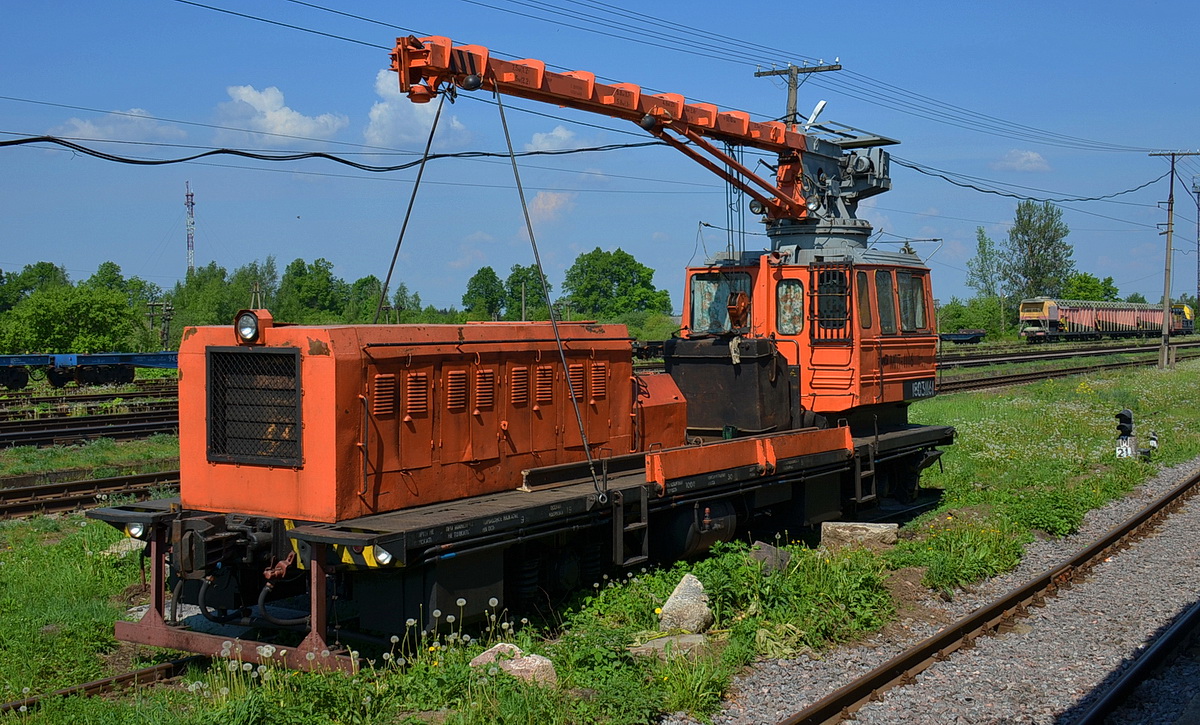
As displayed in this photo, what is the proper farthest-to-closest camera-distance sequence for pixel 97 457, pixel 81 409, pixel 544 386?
pixel 81 409 < pixel 97 457 < pixel 544 386

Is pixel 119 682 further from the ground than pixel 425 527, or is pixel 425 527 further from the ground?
pixel 425 527

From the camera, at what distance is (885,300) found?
42.5 ft

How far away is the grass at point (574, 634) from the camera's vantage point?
622 cm

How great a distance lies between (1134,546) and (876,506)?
3.17 metres

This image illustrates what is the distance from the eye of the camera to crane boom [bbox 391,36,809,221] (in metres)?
8.78

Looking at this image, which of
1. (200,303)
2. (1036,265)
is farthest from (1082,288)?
(200,303)

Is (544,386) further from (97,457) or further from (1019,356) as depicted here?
(1019,356)

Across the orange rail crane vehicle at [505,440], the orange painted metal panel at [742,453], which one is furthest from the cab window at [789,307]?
the orange painted metal panel at [742,453]

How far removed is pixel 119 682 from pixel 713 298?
8310 mm

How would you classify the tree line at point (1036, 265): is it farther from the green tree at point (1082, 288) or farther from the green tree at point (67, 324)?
the green tree at point (67, 324)

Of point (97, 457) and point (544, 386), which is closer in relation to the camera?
point (544, 386)

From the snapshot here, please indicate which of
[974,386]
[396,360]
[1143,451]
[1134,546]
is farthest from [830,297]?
[974,386]

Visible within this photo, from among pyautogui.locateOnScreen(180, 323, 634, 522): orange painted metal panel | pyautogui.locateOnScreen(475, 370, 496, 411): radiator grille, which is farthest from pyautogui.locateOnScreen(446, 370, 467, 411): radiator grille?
pyautogui.locateOnScreen(475, 370, 496, 411): radiator grille

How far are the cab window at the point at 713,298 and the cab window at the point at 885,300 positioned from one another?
5.43 feet
